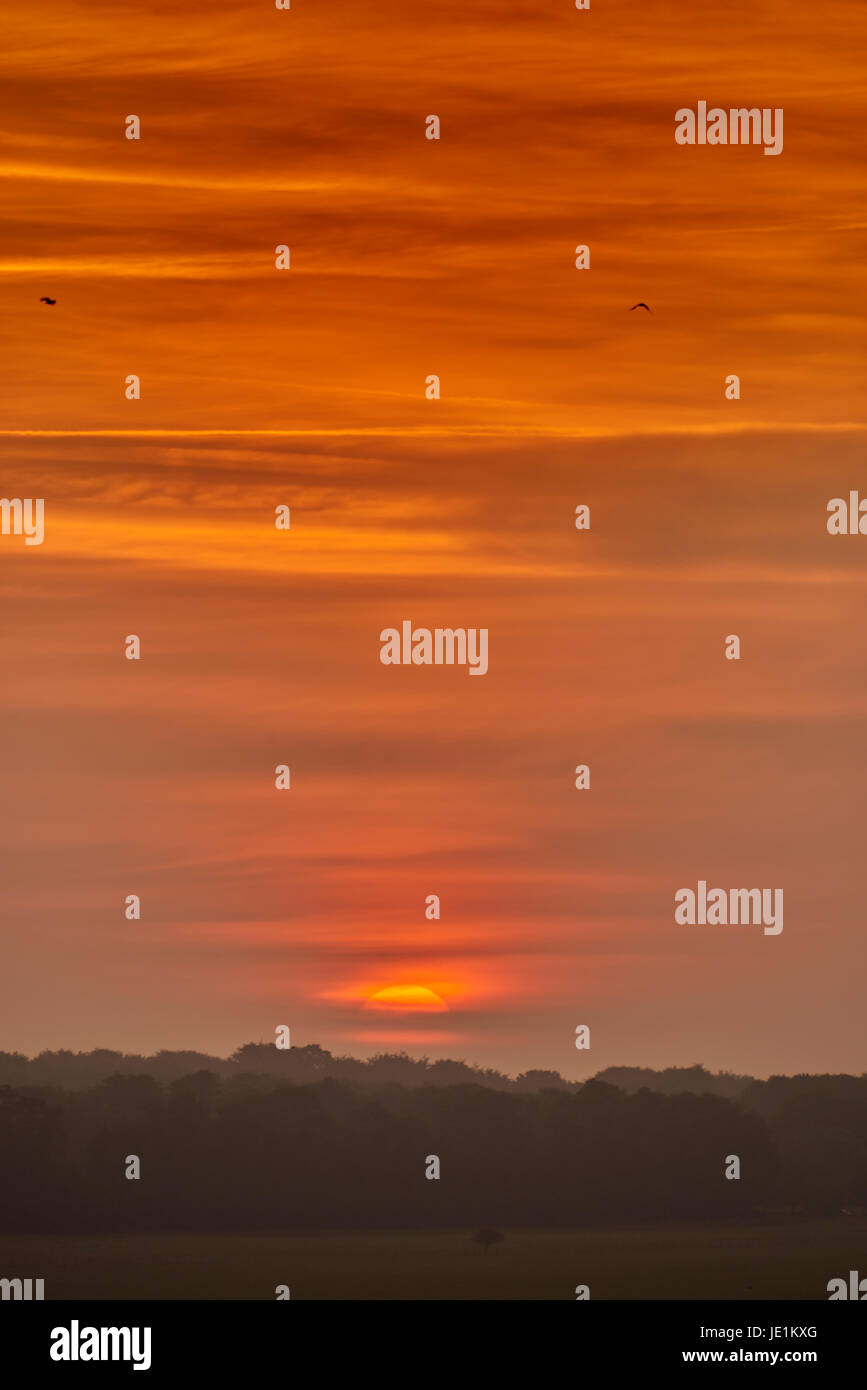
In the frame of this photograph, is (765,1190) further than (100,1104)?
Yes
